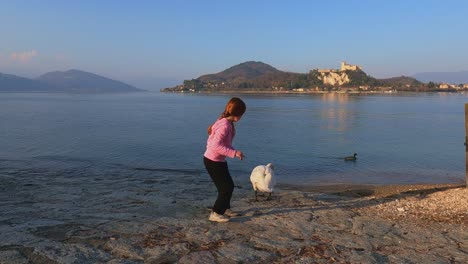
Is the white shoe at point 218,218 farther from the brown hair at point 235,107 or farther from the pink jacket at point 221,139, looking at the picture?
the brown hair at point 235,107

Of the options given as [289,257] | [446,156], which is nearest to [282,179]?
[289,257]

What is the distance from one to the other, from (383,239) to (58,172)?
1518cm

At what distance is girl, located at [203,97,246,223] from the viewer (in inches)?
285

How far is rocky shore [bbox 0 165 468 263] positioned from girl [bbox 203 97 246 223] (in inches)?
15.1

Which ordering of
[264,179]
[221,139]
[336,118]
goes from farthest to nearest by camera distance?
[336,118]
[264,179]
[221,139]

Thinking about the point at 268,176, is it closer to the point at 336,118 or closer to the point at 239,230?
the point at 239,230

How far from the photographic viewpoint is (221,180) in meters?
7.65

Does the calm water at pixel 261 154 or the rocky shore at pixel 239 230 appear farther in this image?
the calm water at pixel 261 154

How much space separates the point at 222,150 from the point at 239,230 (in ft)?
4.62

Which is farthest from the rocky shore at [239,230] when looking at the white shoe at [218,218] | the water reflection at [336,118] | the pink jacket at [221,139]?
the water reflection at [336,118]

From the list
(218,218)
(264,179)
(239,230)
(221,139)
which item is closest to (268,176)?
(264,179)

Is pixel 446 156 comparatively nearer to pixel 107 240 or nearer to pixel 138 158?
pixel 138 158

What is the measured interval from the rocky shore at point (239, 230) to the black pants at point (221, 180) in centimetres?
35

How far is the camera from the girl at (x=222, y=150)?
23.7ft
